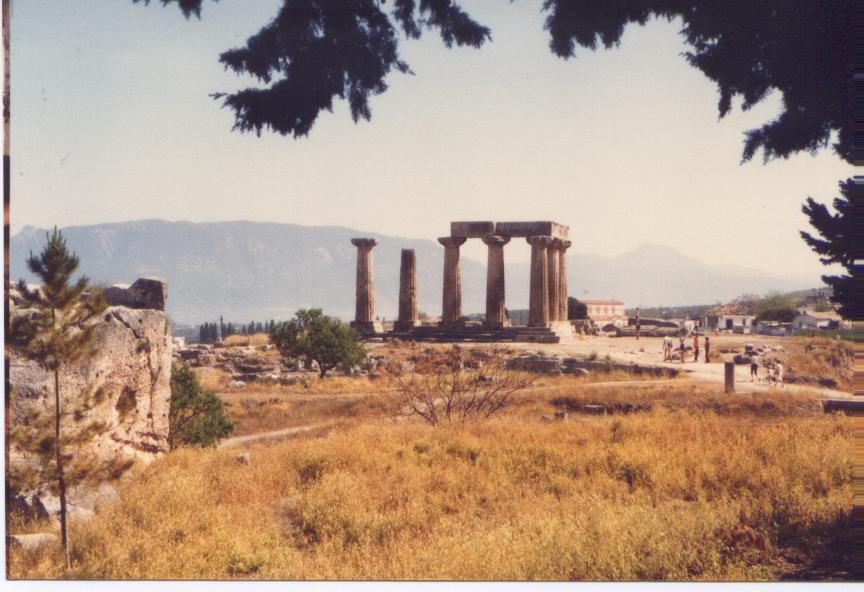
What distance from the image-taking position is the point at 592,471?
8.98 meters

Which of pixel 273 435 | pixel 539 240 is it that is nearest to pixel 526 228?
pixel 539 240

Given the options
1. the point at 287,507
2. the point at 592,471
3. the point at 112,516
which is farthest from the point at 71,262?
the point at 592,471

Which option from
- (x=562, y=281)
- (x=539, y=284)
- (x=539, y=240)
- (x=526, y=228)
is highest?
(x=526, y=228)

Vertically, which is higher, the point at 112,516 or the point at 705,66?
the point at 705,66

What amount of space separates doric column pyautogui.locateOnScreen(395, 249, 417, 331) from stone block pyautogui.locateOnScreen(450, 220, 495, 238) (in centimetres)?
348

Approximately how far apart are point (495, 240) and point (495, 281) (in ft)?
7.13

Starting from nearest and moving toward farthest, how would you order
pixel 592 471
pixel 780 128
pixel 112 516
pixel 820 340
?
pixel 112 516, pixel 780 128, pixel 592 471, pixel 820 340

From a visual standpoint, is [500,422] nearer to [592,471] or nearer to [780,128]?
[592,471]

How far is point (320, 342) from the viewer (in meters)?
25.4

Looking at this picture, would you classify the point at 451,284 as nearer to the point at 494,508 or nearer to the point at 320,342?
the point at 320,342

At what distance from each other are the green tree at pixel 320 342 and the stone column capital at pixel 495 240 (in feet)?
39.1

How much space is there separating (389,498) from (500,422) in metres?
4.65

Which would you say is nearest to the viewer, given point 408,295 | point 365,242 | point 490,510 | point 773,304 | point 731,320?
point 490,510

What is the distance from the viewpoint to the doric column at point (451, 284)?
37.1m
